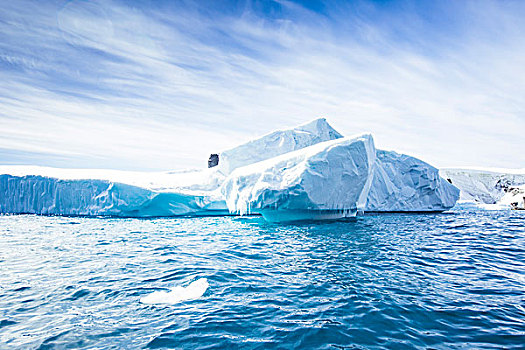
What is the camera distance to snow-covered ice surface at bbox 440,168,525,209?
46.0 meters

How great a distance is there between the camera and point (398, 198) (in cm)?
2395

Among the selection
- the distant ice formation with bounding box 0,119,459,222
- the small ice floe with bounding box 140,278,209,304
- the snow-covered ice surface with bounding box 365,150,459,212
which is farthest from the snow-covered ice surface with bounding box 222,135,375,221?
the snow-covered ice surface with bounding box 365,150,459,212

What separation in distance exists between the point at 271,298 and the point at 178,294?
1.25 m

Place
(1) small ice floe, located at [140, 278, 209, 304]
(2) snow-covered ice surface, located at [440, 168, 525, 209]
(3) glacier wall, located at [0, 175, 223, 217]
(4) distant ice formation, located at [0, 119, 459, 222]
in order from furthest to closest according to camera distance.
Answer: (2) snow-covered ice surface, located at [440, 168, 525, 209], (3) glacier wall, located at [0, 175, 223, 217], (4) distant ice formation, located at [0, 119, 459, 222], (1) small ice floe, located at [140, 278, 209, 304]

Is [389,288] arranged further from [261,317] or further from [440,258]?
[440,258]

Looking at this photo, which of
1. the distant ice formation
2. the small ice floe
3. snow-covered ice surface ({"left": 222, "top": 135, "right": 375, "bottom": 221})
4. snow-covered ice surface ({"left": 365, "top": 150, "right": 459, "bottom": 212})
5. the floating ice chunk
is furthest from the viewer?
snow-covered ice surface ({"left": 365, "top": 150, "right": 459, "bottom": 212})

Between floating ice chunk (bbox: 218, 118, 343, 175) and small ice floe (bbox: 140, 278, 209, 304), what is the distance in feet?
55.1

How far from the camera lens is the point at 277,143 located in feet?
69.8

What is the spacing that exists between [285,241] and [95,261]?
15.3 ft

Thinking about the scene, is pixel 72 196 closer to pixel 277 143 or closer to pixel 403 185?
pixel 277 143

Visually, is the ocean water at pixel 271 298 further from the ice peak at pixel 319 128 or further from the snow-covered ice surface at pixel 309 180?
the ice peak at pixel 319 128

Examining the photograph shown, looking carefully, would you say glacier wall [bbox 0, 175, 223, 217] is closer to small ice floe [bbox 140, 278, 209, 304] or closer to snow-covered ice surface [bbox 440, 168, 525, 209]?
small ice floe [bbox 140, 278, 209, 304]

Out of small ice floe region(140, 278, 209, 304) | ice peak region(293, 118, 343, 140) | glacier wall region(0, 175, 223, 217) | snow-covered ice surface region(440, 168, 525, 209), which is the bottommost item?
small ice floe region(140, 278, 209, 304)

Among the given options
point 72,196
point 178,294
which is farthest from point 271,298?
point 72,196
